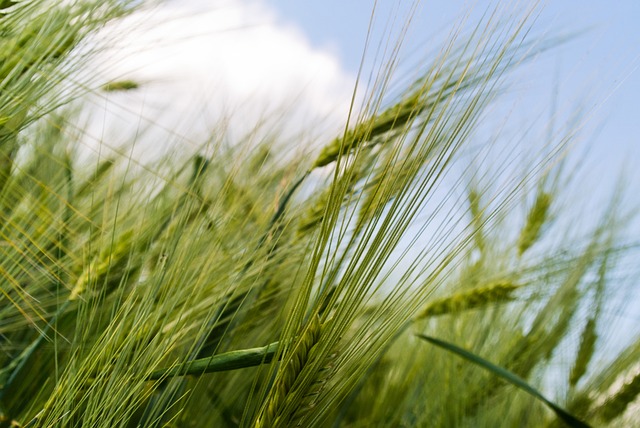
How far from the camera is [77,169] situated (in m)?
0.96

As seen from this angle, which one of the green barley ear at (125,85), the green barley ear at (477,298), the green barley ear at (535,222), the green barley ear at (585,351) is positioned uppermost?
the green barley ear at (125,85)

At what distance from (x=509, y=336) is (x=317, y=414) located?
54 cm

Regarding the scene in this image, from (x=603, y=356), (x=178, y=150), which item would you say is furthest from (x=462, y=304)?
(x=178, y=150)

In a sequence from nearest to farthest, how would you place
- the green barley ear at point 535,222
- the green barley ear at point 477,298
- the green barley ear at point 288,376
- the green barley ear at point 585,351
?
the green barley ear at point 288,376 < the green barley ear at point 477,298 < the green barley ear at point 585,351 < the green barley ear at point 535,222

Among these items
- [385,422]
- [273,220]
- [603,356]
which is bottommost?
[385,422]

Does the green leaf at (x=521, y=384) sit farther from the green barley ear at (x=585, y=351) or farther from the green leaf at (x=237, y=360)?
the green barley ear at (x=585, y=351)

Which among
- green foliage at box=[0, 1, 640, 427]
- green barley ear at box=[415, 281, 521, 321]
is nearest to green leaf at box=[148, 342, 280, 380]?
green foliage at box=[0, 1, 640, 427]

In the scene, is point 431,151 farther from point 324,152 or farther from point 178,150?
point 178,150

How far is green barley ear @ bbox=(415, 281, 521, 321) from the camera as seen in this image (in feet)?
3.04

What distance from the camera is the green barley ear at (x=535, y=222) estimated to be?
1.20 metres

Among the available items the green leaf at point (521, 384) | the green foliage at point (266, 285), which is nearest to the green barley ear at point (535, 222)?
the green foliage at point (266, 285)

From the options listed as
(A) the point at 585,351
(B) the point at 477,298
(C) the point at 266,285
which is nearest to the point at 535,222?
(A) the point at 585,351

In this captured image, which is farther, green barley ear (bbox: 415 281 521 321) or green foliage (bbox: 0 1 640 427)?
green barley ear (bbox: 415 281 521 321)

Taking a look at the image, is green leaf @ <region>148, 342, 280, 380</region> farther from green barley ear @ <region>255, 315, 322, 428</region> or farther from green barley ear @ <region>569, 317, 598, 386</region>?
green barley ear @ <region>569, 317, 598, 386</region>
